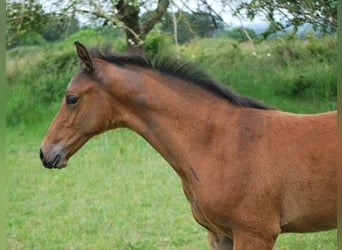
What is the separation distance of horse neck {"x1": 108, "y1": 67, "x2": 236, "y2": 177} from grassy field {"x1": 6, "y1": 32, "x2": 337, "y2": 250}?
67.0 inches

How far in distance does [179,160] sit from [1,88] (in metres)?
2.05

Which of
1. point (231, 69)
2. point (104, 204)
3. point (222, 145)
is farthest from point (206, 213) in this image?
point (231, 69)

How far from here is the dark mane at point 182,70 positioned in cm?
331

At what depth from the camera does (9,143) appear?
29.6ft

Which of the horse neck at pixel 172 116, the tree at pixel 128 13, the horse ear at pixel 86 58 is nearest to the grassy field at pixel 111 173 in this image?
the tree at pixel 128 13

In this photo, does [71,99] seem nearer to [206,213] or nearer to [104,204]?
[206,213]

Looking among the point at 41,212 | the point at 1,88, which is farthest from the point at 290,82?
the point at 1,88

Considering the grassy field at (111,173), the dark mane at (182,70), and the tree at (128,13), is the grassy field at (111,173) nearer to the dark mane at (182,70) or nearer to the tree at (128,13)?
the tree at (128,13)

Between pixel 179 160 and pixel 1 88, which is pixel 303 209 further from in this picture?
pixel 1 88

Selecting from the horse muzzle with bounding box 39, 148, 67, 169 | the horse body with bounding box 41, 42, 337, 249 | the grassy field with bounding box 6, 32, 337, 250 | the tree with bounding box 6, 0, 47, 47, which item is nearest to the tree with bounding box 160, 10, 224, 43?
the grassy field with bounding box 6, 32, 337, 250

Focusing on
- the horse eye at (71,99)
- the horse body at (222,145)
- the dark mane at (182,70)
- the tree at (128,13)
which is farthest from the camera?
the tree at (128,13)

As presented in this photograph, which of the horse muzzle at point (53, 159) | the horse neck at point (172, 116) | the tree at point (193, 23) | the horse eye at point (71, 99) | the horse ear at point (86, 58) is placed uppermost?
the horse ear at point (86, 58)

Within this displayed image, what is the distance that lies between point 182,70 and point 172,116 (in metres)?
0.27

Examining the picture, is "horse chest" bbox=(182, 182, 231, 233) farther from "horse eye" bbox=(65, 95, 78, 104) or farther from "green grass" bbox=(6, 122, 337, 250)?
"green grass" bbox=(6, 122, 337, 250)
